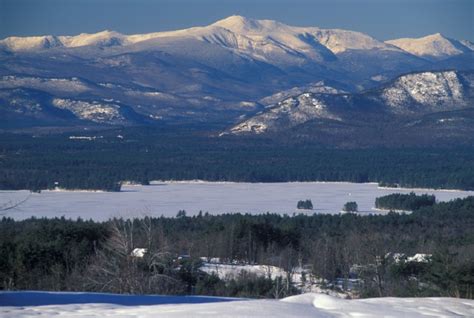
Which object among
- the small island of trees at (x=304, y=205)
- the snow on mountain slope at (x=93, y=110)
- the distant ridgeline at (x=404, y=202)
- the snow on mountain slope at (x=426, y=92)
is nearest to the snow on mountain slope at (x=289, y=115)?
the snow on mountain slope at (x=426, y=92)

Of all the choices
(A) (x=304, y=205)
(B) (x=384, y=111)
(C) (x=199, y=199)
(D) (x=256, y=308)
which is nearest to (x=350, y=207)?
(A) (x=304, y=205)

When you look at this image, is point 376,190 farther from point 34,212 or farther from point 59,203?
point 34,212

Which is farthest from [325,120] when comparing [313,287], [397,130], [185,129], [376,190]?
[313,287]

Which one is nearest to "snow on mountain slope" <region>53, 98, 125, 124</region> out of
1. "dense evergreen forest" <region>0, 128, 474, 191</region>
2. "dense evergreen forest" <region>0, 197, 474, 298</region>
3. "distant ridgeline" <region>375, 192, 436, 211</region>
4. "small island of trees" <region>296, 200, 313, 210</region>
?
"dense evergreen forest" <region>0, 128, 474, 191</region>

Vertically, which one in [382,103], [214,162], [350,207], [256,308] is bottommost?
[256,308]

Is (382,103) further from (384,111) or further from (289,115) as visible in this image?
(289,115)

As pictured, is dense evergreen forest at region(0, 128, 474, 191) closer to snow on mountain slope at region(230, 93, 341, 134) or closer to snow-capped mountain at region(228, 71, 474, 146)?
snow on mountain slope at region(230, 93, 341, 134)
